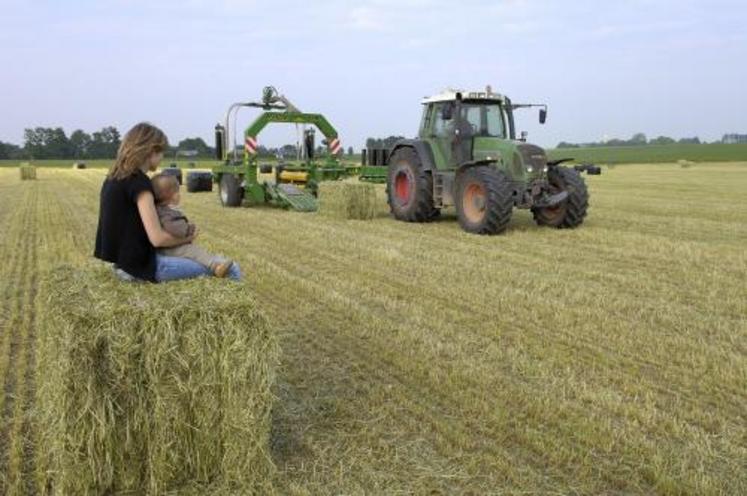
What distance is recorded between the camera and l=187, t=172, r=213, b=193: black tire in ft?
69.9

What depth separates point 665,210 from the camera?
15539 mm

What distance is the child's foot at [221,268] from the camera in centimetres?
388

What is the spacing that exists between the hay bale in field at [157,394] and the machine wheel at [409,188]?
370 inches

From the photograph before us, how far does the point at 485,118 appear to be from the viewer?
12.1m

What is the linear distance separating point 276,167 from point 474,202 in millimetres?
6053

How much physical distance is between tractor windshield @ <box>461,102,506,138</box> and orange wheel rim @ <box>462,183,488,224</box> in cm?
123

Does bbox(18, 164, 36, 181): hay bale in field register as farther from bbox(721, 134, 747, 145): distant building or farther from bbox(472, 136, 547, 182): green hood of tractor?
bbox(721, 134, 747, 145): distant building

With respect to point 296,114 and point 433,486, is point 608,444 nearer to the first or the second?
point 433,486

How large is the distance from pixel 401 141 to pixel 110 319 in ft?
34.6

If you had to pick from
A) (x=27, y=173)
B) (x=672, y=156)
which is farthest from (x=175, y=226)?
(x=672, y=156)

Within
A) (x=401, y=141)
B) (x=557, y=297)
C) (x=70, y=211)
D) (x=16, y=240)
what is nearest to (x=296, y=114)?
(x=401, y=141)

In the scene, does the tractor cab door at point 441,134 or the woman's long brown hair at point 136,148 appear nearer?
the woman's long brown hair at point 136,148

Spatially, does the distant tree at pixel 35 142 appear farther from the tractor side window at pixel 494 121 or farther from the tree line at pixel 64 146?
the tractor side window at pixel 494 121

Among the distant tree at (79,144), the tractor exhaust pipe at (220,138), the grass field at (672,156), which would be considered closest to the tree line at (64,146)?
the distant tree at (79,144)
